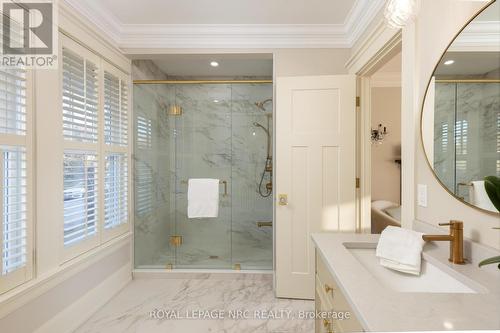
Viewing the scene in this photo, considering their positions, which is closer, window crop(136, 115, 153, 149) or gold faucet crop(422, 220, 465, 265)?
gold faucet crop(422, 220, 465, 265)

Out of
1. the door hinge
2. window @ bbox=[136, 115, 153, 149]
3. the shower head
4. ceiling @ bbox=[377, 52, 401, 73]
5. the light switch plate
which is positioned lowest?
the door hinge

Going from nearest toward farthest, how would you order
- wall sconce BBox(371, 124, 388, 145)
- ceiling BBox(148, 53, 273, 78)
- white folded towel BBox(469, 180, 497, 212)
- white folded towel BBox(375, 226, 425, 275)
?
white folded towel BBox(469, 180, 497, 212), white folded towel BBox(375, 226, 425, 275), ceiling BBox(148, 53, 273, 78), wall sconce BBox(371, 124, 388, 145)

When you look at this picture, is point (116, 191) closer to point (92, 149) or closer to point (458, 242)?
point (92, 149)

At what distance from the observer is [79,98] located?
6.68ft

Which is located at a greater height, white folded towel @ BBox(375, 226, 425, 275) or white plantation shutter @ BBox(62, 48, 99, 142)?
white plantation shutter @ BBox(62, 48, 99, 142)

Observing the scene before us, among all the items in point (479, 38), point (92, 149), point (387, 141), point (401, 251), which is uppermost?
point (479, 38)

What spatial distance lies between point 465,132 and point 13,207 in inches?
90.5

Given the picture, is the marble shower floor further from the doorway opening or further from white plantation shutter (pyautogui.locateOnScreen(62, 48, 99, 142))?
the doorway opening

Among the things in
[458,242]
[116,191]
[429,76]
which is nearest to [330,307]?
[458,242]

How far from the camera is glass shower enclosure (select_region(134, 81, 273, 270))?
2.97 meters

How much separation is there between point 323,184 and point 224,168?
117cm

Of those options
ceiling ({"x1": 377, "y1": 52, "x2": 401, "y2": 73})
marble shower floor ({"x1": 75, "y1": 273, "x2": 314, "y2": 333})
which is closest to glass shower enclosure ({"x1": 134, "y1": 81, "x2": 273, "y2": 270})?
marble shower floor ({"x1": 75, "y1": 273, "x2": 314, "y2": 333})

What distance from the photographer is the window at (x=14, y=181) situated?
1.42m

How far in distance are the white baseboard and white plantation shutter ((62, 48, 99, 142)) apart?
1.25m
